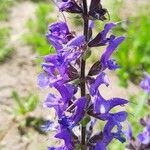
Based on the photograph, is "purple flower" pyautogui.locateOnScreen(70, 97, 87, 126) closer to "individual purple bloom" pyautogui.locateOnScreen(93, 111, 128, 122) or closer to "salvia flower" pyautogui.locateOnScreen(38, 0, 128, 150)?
"salvia flower" pyautogui.locateOnScreen(38, 0, 128, 150)

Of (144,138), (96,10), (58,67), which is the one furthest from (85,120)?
(144,138)

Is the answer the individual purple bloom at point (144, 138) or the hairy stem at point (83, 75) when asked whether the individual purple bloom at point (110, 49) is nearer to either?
the hairy stem at point (83, 75)

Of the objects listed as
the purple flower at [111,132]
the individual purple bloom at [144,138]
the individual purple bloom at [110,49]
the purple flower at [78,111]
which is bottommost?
the individual purple bloom at [144,138]

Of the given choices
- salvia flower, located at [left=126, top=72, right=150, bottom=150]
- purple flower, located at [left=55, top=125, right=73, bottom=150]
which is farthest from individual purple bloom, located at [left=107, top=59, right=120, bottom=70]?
salvia flower, located at [left=126, top=72, right=150, bottom=150]

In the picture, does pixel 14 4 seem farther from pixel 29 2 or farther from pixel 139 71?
pixel 139 71

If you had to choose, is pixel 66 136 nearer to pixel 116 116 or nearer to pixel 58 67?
pixel 116 116

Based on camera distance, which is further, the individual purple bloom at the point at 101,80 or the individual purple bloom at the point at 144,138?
the individual purple bloom at the point at 144,138

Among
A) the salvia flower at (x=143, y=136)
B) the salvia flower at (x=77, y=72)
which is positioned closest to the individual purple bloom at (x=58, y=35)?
the salvia flower at (x=77, y=72)
